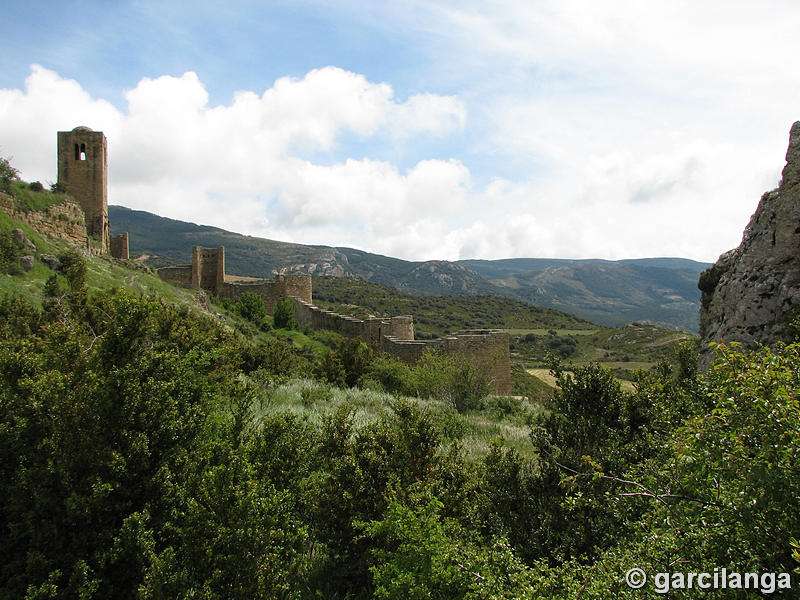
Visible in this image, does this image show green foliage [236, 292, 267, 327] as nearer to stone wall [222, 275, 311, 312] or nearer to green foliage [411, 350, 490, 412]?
stone wall [222, 275, 311, 312]

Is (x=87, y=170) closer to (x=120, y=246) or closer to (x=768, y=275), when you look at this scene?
(x=120, y=246)

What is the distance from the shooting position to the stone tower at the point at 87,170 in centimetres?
1964

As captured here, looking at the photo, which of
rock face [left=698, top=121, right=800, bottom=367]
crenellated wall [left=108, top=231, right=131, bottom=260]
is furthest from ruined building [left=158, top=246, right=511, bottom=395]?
rock face [left=698, top=121, right=800, bottom=367]

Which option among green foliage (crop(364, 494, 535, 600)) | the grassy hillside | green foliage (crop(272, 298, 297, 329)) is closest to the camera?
green foliage (crop(364, 494, 535, 600))

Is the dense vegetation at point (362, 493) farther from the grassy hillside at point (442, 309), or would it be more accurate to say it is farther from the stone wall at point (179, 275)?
the grassy hillside at point (442, 309)

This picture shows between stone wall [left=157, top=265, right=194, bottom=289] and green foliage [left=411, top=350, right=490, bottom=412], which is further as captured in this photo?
stone wall [left=157, top=265, right=194, bottom=289]

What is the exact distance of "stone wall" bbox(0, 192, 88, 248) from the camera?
1502 cm

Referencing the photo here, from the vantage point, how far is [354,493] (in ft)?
11.3

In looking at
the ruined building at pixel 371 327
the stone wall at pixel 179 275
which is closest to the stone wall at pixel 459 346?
the ruined building at pixel 371 327

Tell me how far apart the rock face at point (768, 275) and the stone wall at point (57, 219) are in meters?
19.8

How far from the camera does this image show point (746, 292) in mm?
6312

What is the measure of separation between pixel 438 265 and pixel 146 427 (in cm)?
12759

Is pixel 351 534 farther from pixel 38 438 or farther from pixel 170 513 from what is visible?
pixel 38 438

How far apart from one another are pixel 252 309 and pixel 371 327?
9.45 meters
